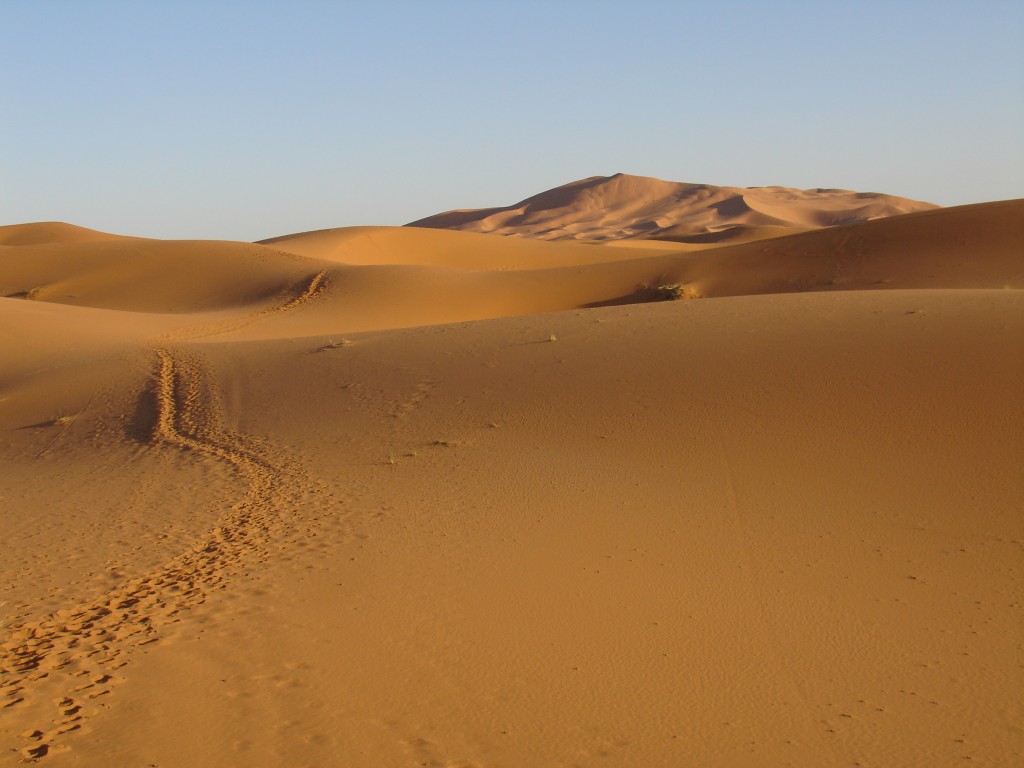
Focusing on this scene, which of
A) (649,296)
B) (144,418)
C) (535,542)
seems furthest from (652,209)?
(535,542)

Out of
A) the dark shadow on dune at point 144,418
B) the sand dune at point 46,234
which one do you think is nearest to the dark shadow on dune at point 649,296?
the dark shadow on dune at point 144,418

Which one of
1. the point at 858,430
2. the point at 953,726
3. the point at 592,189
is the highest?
the point at 592,189

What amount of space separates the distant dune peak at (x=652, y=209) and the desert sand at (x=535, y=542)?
6877 centimetres

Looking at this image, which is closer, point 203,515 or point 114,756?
point 114,756

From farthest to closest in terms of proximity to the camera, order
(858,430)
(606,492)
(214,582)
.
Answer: (858,430), (606,492), (214,582)

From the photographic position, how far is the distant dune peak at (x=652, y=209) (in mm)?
91250

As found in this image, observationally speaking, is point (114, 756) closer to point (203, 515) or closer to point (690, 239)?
point (203, 515)

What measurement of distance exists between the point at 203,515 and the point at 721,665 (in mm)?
4793

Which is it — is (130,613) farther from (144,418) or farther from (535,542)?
(144,418)

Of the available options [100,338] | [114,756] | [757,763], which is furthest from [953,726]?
[100,338]

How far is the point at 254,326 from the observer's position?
885 inches

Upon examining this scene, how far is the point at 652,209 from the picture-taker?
107 metres

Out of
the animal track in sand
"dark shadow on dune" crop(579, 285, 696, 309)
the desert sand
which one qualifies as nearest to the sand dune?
"dark shadow on dune" crop(579, 285, 696, 309)

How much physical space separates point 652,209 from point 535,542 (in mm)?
103393
